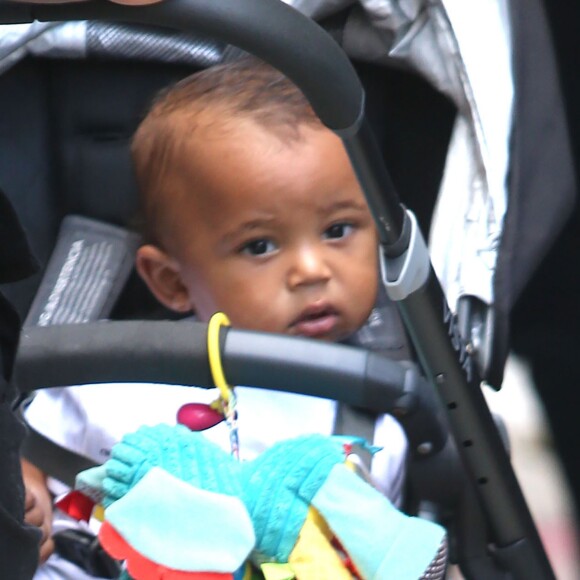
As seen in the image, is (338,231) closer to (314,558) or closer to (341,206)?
(341,206)

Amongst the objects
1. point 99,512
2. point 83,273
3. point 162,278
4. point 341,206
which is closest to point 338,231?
point 341,206

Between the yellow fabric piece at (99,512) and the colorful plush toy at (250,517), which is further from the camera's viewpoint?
the yellow fabric piece at (99,512)

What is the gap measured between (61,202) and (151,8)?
908 mm

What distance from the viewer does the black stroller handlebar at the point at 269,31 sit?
3.12ft

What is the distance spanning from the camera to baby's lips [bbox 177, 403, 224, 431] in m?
1.20

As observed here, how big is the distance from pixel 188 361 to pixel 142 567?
209mm

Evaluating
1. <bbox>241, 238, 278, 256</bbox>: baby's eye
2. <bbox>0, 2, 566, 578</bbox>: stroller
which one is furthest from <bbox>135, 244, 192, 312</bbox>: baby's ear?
<bbox>0, 2, 566, 578</bbox>: stroller

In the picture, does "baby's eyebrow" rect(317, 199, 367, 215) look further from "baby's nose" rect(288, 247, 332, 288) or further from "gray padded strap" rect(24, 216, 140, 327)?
"gray padded strap" rect(24, 216, 140, 327)

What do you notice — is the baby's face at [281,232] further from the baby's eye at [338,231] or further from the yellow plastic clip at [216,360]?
the yellow plastic clip at [216,360]

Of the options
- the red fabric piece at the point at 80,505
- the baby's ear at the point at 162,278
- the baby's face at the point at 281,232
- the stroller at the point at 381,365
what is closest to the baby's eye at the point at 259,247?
the baby's face at the point at 281,232

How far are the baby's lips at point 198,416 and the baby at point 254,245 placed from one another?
0.32 m

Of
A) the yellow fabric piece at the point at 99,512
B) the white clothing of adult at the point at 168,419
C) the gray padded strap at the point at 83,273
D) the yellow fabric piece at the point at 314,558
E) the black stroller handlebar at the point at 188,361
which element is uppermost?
the black stroller handlebar at the point at 188,361

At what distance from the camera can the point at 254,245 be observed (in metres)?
1.62

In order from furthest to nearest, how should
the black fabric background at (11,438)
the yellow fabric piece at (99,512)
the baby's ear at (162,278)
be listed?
the baby's ear at (162,278)
the yellow fabric piece at (99,512)
the black fabric background at (11,438)
